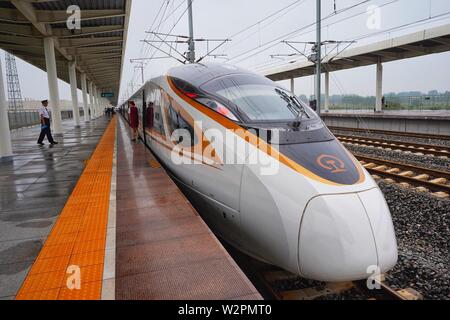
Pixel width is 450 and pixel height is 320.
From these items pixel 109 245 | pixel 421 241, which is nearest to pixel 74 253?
pixel 109 245

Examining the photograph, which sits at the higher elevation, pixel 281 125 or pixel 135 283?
pixel 281 125

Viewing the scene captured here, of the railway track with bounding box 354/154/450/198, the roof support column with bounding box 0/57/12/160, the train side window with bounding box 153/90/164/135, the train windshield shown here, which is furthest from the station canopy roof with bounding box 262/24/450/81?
the roof support column with bounding box 0/57/12/160

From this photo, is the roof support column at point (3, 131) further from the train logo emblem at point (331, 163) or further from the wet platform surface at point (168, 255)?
the train logo emblem at point (331, 163)

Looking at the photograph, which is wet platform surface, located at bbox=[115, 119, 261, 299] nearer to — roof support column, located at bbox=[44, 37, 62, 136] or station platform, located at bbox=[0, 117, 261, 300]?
station platform, located at bbox=[0, 117, 261, 300]

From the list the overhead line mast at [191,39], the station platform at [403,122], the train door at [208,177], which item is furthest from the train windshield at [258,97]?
the station platform at [403,122]

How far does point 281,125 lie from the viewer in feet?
14.3

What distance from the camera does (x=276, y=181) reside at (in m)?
3.47

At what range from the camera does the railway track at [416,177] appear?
24.5 ft

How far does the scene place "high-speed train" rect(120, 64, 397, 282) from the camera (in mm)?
3131

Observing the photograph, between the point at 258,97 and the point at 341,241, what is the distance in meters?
2.48

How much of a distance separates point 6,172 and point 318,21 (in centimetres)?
1673

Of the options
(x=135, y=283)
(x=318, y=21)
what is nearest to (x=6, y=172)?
(x=135, y=283)

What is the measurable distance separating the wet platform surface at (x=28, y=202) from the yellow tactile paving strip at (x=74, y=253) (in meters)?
0.12
